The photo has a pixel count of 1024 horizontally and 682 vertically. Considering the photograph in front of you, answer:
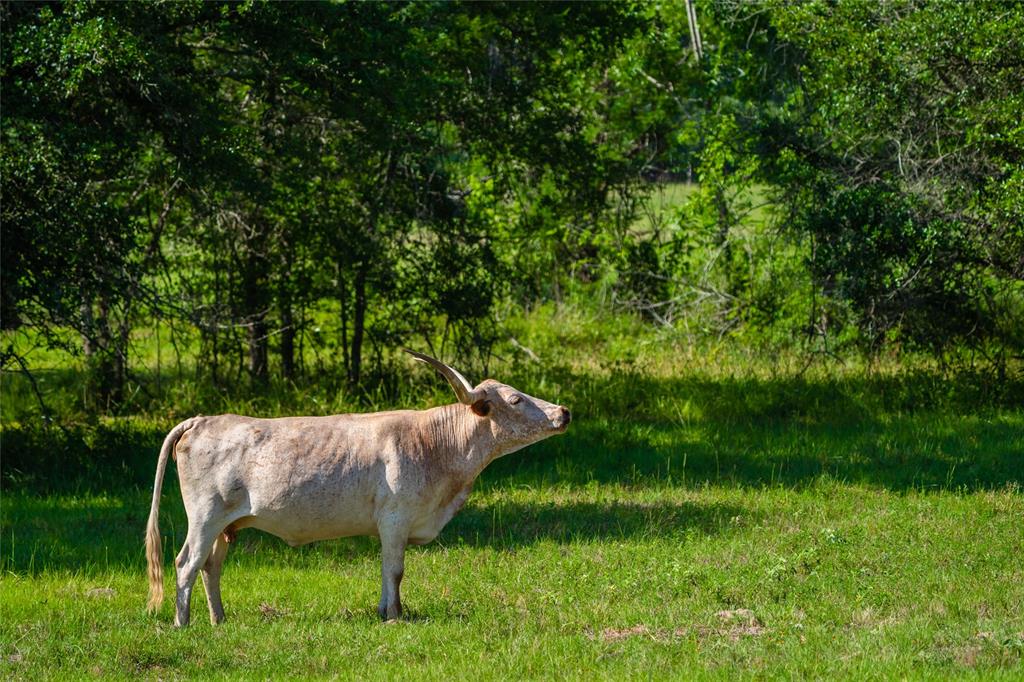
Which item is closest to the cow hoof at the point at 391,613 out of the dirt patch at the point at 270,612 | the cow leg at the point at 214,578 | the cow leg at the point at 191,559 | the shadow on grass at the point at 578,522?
the dirt patch at the point at 270,612

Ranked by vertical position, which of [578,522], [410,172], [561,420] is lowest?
[578,522]

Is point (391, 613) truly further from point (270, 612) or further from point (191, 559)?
point (191, 559)

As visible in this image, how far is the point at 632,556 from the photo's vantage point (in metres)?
9.72

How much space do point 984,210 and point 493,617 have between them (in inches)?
373

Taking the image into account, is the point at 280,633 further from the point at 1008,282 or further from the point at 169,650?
the point at 1008,282

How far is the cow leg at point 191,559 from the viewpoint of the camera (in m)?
7.77

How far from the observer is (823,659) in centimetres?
717

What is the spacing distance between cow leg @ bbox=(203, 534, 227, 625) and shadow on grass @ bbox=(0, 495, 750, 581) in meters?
1.63

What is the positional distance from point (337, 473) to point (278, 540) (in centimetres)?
302

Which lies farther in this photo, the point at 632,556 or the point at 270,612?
the point at 632,556

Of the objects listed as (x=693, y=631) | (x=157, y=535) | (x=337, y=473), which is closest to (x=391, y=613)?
(x=337, y=473)

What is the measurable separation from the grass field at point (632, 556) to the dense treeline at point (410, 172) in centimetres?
141

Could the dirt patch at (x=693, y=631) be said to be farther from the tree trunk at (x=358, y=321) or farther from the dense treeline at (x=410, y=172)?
the tree trunk at (x=358, y=321)

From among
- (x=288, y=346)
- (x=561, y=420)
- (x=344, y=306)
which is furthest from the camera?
(x=288, y=346)
